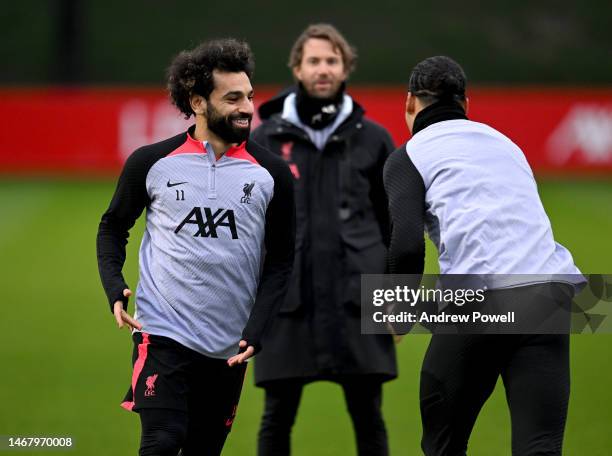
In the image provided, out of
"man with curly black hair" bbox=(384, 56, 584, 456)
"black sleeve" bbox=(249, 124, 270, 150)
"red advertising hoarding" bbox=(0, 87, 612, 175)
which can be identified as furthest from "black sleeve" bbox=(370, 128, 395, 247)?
"red advertising hoarding" bbox=(0, 87, 612, 175)

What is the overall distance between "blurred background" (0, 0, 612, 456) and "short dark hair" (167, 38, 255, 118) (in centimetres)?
25

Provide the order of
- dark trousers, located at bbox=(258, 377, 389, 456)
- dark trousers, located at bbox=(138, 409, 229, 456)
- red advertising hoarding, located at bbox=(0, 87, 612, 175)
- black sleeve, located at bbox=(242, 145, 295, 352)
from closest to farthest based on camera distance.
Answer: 1. dark trousers, located at bbox=(138, 409, 229, 456)
2. black sleeve, located at bbox=(242, 145, 295, 352)
3. dark trousers, located at bbox=(258, 377, 389, 456)
4. red advertising hoarding, located at bbox=(0, 87, 612, 175)

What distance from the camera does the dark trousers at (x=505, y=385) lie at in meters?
4.34

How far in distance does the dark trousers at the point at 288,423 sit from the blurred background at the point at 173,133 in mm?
773

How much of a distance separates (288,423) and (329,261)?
90 cm

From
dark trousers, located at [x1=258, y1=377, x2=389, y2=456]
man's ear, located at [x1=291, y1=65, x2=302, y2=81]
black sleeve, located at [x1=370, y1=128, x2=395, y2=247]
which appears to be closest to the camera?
dark trousers, located at [x1=258, y1=377, x2=389, y2=456]

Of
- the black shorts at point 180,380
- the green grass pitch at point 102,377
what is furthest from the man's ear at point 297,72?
the green grass pitch at point 102,377

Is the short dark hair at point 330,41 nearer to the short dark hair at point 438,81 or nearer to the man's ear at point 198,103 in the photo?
the man's ear at point 198,103

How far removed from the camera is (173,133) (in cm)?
2173

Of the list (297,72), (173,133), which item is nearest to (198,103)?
(297,72)

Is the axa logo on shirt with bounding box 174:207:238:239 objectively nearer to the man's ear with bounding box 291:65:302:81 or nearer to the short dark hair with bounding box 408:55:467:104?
the short dark hair with bounding box 408:55:467:104

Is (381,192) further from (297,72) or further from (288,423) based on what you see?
(288,423)

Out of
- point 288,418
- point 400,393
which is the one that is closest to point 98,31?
point 400,393

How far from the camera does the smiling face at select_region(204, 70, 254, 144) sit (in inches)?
195
